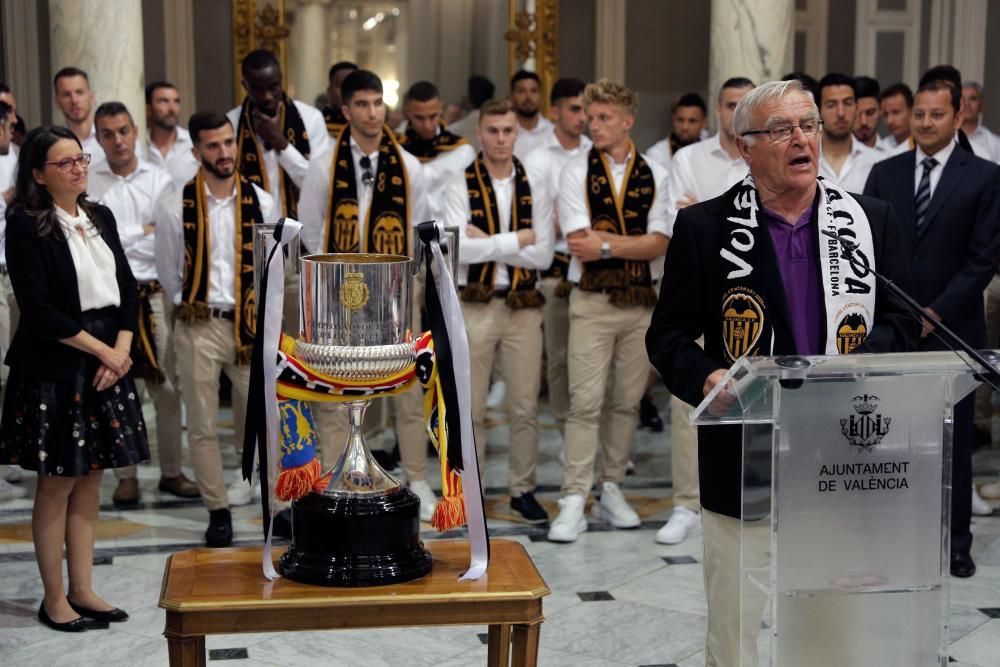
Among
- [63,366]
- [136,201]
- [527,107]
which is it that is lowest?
[63,366]

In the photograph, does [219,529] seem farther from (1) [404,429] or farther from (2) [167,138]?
(2) [167,138]

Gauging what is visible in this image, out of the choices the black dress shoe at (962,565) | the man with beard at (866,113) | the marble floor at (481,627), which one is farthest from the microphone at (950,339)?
the man with beard at (866,113)

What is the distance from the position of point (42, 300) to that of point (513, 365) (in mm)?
2172

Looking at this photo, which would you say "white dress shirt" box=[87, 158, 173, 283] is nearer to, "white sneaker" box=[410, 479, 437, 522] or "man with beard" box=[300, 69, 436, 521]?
"man with beard" box=[300, 69, 436, 521]

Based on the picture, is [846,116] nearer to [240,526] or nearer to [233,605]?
[240,526]

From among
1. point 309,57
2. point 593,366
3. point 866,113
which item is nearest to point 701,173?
point 593,366

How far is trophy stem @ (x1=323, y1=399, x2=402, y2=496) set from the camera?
2.99m

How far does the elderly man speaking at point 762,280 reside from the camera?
296cm

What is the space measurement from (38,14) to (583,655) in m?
7.53

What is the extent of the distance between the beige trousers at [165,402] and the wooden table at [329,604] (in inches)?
133

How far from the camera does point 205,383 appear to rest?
577cm

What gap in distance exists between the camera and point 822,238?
2982mm

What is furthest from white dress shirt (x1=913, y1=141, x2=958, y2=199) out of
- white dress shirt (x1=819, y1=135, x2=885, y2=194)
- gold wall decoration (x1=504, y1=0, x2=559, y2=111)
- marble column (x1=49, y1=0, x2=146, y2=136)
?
gold wall decoration (x1=504, y1=0, x2=559, y2=111)

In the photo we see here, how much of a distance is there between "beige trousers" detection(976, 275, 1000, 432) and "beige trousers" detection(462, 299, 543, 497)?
7.27ft
